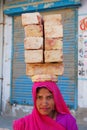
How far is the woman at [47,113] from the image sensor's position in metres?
2.43

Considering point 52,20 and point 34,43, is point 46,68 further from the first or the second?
point 52,20

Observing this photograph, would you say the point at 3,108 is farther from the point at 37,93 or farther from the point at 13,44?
the point at 37,93

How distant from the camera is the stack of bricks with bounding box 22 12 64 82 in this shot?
8.72 feet

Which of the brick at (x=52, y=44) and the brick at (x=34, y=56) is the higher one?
the brick at (x=52, y=44)

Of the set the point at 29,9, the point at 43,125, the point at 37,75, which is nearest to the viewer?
the point at 43,125

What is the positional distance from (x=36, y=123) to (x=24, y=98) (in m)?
6.04

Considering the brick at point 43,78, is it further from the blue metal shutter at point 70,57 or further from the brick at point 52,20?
the blue metal shutter at point 70,57

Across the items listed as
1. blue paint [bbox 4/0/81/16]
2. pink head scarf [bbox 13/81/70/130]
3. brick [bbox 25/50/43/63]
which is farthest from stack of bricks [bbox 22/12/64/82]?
blue paint [bbox 4/0/81/16]

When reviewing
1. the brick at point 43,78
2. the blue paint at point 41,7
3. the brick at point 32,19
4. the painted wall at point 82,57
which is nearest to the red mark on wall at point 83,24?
the painted wall at point 82,57

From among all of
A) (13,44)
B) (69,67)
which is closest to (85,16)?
(69,67)

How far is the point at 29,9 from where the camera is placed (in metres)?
8.29

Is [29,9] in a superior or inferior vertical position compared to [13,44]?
superior

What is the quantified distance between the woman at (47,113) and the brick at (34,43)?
1.08ft

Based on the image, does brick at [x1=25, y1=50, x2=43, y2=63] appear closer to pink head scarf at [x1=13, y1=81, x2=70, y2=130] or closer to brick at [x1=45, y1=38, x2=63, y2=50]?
brick at [x1=45, y1=38, x2=63, y2=50]
